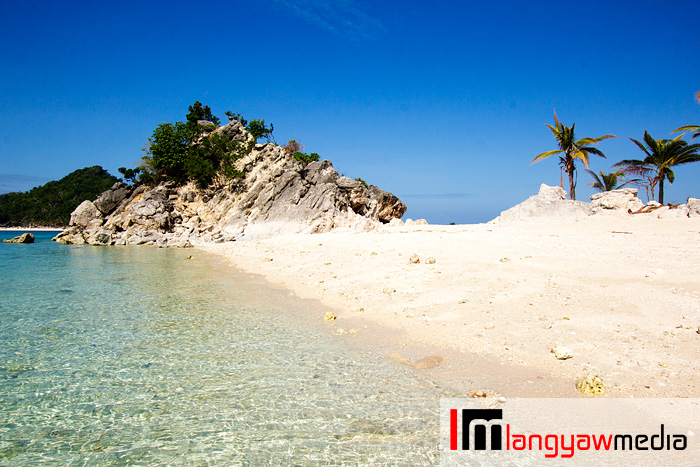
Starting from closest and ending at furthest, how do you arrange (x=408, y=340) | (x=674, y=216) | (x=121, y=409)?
(x=121, y=409) → (x=408, y=340) → (x=674, y=216)

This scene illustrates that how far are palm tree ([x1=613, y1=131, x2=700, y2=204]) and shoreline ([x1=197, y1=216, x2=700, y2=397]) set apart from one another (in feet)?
44.2

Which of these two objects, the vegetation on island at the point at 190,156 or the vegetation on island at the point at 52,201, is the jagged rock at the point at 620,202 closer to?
the vegetation on island at the point at 190,156

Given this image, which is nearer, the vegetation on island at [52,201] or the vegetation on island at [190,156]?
the vegetation on island at [190,156]

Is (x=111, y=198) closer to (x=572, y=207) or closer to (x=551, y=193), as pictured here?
(x=551, y=193)

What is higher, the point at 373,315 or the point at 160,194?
the point at 160,194

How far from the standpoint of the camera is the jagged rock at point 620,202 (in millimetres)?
17477

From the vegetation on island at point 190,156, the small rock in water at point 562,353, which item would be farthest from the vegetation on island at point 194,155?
the small rock in water at point 562,353

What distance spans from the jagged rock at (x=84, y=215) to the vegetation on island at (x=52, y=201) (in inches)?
2406

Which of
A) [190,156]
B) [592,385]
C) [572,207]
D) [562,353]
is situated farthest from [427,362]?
[190,156]

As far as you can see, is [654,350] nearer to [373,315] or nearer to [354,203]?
[373,315]

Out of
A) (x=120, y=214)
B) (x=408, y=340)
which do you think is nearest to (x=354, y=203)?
(x=120, y=214)

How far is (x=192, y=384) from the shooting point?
4.59 metres

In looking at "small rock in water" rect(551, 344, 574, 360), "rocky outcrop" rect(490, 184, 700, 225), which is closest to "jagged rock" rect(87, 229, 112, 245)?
"rocky outcrop" rect(490, 184, 700, 225)

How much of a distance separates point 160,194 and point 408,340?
36.7 m
